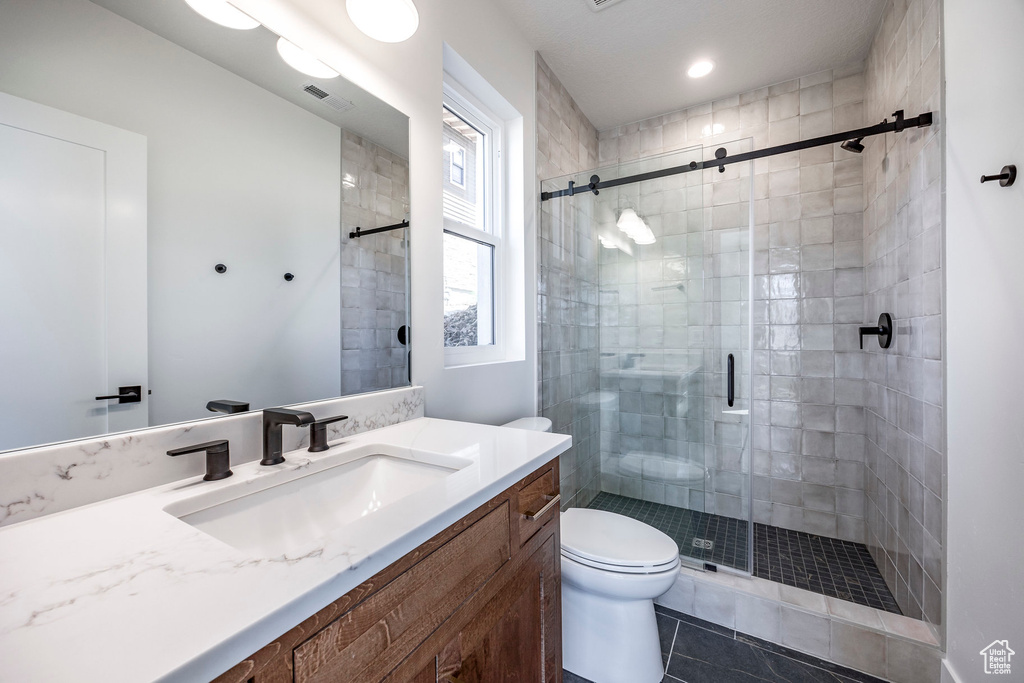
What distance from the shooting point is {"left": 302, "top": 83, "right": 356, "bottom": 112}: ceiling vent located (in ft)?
3.62

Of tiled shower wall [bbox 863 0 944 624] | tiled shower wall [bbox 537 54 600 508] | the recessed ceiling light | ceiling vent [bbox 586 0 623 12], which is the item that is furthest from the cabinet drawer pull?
the recessed ceiling light

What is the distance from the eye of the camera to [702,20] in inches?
75.4

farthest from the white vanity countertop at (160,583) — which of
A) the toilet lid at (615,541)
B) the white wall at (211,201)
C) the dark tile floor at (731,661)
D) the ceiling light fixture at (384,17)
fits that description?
the dark tile floor at (731,661)

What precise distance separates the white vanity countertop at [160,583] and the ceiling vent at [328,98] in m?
1.02

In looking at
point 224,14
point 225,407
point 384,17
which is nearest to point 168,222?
point 225,407

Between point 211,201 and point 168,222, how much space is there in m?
0.11

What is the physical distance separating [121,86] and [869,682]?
267 cm

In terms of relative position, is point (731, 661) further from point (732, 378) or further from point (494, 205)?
point (494, 205)

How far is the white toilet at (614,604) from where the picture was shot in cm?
138

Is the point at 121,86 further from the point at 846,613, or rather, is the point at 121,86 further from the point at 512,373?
the point at 846,613

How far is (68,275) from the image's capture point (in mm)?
708

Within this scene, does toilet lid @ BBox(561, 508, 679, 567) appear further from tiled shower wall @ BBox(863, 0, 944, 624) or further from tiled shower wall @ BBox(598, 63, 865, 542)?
tiled shower wall @ BBox(598, 63, 865, 542)

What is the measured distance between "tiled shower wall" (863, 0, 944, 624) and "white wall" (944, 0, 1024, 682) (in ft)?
0.31

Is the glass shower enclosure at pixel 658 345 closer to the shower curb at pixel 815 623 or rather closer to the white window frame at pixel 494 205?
the shower curb at pixel 815 623
